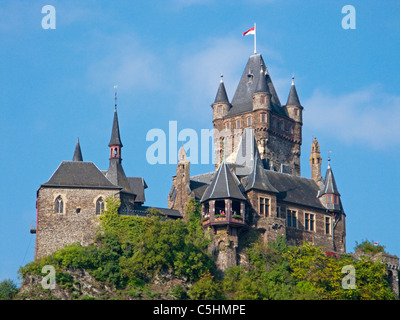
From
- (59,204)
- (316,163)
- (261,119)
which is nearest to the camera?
(59,204)

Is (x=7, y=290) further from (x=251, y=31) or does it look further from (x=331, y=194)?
(x=251, y=31)

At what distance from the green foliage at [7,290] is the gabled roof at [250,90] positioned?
125 ft

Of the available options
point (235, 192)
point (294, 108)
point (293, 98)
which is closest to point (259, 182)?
point (235, 192)

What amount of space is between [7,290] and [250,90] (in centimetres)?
4230

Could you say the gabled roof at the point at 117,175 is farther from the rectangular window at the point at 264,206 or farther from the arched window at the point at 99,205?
the rectangular window at the point at 264,206

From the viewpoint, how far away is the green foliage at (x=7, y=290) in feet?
285

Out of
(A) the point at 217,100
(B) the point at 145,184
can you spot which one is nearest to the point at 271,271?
(B) the point at 145,184

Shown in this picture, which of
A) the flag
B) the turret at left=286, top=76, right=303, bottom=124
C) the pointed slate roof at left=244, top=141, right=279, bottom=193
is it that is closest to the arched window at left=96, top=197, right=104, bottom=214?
the pointed slate roof at left=244, top=141, right=279, bottom=193

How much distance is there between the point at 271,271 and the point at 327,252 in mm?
8178

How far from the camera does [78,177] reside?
95.7 metres

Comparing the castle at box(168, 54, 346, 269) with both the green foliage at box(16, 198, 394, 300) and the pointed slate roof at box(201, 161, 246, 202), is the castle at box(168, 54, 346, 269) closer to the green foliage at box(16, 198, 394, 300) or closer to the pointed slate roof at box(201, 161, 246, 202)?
the pointed slate roof at box(201, 161, 246, 202)

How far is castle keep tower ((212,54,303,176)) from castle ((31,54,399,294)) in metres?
0.12

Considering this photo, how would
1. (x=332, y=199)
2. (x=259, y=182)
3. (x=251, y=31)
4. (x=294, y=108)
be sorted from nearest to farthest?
(x=259, y=182)
(x=332, y=199)
(x=294, y=108)
(x=251, y=31)
